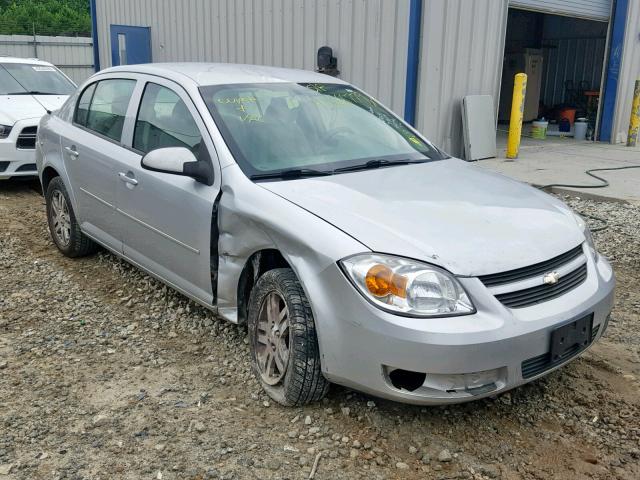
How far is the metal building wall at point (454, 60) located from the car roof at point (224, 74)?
16.5 feet

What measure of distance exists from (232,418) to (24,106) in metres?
6.80

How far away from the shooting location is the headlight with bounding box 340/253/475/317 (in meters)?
2.70

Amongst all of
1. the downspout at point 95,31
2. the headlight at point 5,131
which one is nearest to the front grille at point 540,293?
the headlight at point 5,131

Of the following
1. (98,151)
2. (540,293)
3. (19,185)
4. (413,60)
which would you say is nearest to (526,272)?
(540,293)

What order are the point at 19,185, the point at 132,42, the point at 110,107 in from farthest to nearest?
the point at 132,42, the point at 19,185, the point at 110,107

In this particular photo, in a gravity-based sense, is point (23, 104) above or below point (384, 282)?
above

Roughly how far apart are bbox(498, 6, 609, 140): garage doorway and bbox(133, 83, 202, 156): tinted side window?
1327cm

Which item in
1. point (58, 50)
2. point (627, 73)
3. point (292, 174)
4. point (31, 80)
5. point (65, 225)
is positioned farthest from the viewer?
point (58, 50)

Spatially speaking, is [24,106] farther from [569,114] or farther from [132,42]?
[569,114]

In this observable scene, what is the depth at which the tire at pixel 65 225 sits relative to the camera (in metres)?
5.30

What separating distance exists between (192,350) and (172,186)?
38.5 inches

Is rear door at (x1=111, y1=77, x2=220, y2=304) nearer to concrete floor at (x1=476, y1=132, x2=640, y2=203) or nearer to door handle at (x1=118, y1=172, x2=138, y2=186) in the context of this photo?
door handle at (x1=118, y1=172, x2=138, y2=186)

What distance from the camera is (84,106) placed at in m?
5.13

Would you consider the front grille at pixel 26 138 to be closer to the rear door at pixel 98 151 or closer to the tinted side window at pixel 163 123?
the rear door at pixel 98 151
